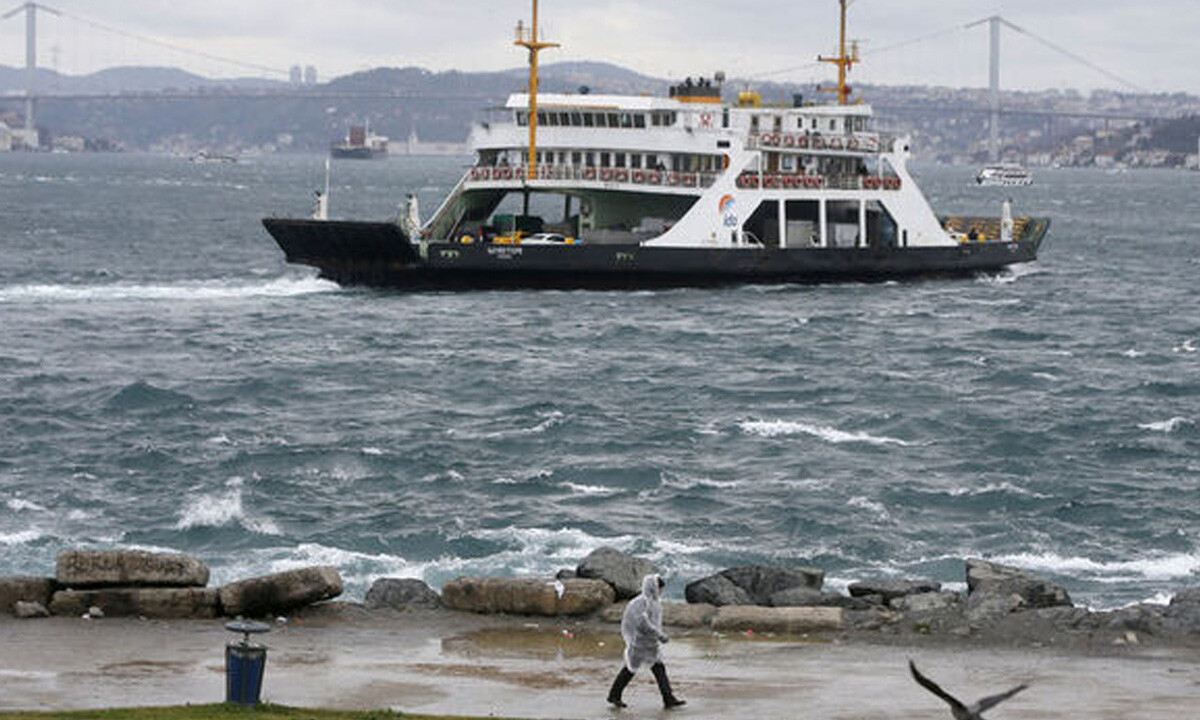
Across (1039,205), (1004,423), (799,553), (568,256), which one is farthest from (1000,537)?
(1039,205)

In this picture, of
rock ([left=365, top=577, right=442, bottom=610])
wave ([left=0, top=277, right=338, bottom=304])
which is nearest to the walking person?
rock ([left=365, top=577, right=442, bottom=610])

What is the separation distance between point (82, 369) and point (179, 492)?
696 inches

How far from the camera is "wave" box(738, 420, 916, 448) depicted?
4469 centimetres

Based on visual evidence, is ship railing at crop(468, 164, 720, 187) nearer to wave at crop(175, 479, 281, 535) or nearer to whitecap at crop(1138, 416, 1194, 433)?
whitecap at crop(1138, 416, 1194, 433)

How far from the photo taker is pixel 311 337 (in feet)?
204

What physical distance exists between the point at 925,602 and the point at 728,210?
49.9 meters

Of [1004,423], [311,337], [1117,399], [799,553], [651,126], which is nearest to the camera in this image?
[799,553]

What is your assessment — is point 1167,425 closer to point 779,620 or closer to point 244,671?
point 779,620

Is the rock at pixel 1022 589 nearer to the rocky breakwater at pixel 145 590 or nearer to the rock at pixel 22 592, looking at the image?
the rocky breakwater at pixel 145 590

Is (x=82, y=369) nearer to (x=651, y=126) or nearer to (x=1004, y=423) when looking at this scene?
(x=1004, y=423)

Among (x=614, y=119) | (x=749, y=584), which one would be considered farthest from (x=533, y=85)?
(x=749, y=584)

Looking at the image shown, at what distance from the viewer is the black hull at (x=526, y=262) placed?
71.6m

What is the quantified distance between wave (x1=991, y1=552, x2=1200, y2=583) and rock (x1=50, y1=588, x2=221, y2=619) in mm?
13675

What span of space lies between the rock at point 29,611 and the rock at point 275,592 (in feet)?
6.90
